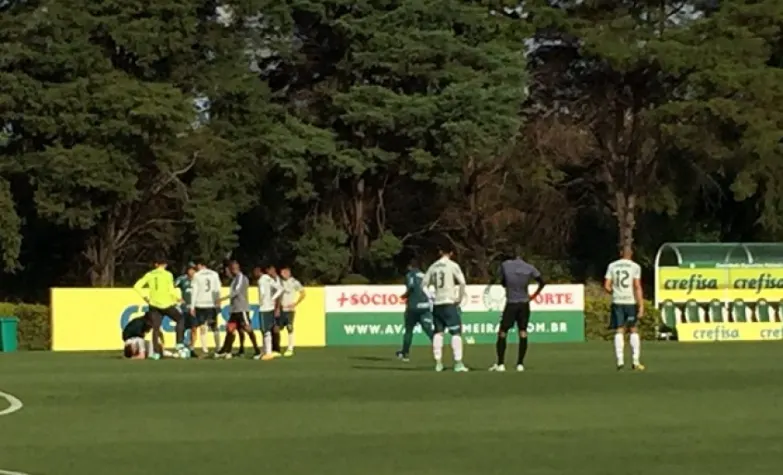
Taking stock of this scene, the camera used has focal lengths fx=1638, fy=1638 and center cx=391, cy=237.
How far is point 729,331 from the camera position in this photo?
1626 inches

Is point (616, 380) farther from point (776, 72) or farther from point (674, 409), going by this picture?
point (776, 72)

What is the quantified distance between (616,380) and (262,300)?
10.4 metres

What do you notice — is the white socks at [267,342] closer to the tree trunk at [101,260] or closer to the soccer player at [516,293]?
the soccer player at [516,293]

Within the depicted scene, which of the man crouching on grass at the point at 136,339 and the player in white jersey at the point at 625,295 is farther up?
the player in white jersey at the point at 625,295

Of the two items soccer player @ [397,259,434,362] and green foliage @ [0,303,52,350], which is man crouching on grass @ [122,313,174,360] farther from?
green foliage @ [0,303,52,350]

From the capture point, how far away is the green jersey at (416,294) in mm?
29500

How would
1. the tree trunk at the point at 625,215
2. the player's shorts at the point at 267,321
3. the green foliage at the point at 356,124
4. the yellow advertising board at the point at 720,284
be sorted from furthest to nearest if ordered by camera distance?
the tree trunk at the point at 625,215, the green foliage at the point at 356,124, the yellow advertising board at the point at 720,284, the player's shorts at the point at 267,321

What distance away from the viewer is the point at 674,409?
17.4 meters

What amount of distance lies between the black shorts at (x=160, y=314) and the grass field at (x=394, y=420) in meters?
3.03

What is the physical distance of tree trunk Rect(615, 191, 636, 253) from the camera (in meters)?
57.3

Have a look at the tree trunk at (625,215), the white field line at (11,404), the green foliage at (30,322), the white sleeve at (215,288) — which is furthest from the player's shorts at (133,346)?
the tree trunk at (625,215)

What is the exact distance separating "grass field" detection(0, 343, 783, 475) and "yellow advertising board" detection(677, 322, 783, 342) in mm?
13862

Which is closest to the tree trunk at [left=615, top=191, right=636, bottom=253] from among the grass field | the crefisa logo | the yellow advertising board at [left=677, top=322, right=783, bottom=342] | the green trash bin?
the yellow advertising board at [left=677, top=322, right=783, bottom=342]

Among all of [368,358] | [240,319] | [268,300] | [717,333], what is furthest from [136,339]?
[717,333]
